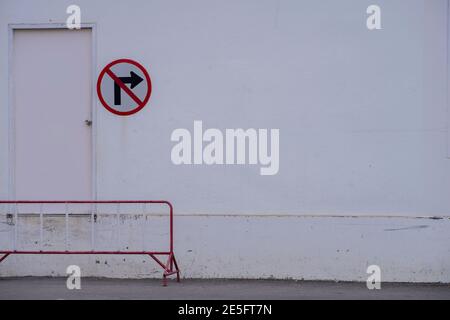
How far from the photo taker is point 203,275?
35.5ft

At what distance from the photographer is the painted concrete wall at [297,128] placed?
1063 centimetres

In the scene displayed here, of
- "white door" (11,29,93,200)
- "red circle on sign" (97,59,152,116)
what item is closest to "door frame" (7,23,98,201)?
"white door" (11,29,93,200)

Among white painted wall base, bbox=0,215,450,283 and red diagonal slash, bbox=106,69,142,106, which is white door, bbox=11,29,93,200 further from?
white painted wall base, bbox=0,215,450,283

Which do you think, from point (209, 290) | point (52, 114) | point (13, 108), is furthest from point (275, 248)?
point (13, 108)

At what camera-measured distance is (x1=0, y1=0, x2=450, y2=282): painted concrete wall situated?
10633 millimetres

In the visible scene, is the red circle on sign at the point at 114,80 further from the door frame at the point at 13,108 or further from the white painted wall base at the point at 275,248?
the white painted wall base at the point at 275,248

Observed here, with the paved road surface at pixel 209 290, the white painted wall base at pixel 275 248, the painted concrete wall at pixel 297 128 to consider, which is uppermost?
the painted concrete wall at pixel 297 128

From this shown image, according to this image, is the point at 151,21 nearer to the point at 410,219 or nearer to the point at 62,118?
the point at 62,118

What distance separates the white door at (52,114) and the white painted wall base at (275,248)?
63 cm

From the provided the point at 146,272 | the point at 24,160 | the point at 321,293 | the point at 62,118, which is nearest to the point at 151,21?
the point at 62,118

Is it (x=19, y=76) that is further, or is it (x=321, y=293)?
(x=19, y=76)

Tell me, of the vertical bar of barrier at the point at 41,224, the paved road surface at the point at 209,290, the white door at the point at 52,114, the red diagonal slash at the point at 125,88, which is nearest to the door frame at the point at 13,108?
the white door at the point at 52,114

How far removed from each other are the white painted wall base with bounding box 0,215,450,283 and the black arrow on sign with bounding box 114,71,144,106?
1558 mm
